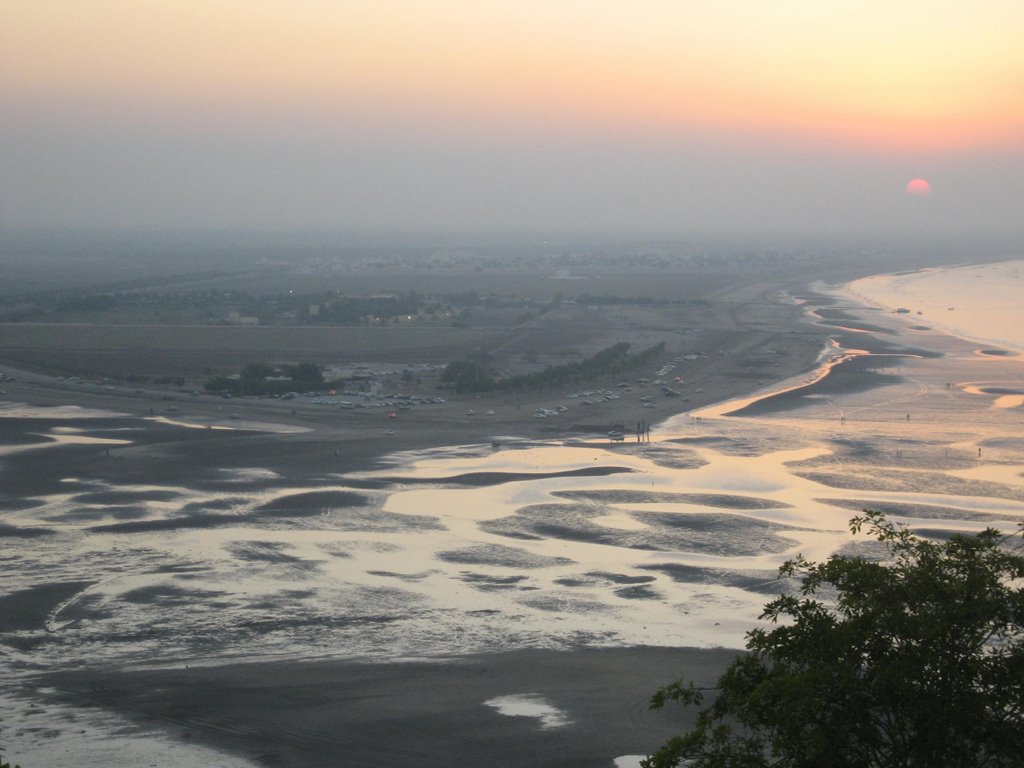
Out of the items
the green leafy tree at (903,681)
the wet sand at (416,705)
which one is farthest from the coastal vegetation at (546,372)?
the green leafy tree at (903,681)

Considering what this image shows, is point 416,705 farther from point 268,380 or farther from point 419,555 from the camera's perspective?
point 268,380

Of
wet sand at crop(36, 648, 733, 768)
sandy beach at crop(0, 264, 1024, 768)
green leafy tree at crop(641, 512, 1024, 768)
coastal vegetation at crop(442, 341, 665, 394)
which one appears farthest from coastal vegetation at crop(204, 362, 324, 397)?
green leafy tree at crop(641, 512, 1024, 768)

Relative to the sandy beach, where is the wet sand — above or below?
below

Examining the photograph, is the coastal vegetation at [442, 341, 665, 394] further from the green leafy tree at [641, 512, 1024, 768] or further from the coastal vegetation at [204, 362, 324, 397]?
the green leafy tree at [641, 512, 1024, 768]

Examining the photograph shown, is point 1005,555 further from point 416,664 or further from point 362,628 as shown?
point 362,628

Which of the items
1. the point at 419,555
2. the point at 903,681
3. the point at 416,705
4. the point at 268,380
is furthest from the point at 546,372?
the point at 903,681

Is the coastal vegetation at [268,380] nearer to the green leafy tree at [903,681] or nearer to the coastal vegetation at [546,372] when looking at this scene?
the coastal vegetation at [546,372]

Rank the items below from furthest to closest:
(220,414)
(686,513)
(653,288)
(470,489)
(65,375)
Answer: (653,288), (65,375), (220,414), (470,489), (686,513)

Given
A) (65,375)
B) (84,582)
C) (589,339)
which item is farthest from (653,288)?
(84,582)
